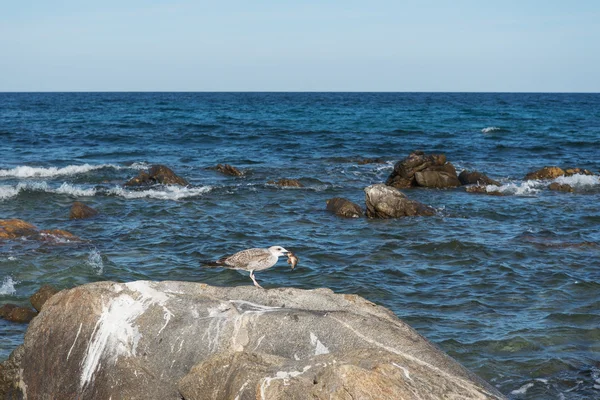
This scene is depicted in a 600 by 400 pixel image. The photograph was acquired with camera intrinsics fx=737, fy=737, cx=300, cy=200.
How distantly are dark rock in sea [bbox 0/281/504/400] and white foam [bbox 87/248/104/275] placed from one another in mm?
5239

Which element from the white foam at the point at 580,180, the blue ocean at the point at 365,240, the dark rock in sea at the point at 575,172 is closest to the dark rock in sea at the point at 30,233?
the blue ocean at the point at 365,240

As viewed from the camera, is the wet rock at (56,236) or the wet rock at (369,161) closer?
the wet rock at (56,236)

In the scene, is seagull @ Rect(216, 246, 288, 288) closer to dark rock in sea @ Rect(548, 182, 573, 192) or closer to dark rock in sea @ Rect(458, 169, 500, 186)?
dark rock in sea @ Rect(458, 169, 500, 186)

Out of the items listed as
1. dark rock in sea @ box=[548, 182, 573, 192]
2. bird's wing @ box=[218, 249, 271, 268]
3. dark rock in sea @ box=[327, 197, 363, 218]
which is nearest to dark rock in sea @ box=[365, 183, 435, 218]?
dark rock in sea @ box=[327, 197, 363, 218]

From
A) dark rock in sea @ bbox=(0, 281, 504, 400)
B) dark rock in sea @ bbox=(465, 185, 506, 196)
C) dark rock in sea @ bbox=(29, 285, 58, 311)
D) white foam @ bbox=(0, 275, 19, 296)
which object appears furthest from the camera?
dark rock in sea @ bbox=(465, 185, 506, 196)

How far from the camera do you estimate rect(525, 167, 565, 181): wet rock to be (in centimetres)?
2139

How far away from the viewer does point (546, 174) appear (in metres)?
21.5

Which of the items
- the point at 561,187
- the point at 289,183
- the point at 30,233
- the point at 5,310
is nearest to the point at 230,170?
the point at 289,183

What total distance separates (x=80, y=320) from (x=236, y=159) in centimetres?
2128

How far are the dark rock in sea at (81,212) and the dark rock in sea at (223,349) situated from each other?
965 centimetres

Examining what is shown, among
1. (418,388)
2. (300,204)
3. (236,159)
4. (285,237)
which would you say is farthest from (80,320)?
(236,159)

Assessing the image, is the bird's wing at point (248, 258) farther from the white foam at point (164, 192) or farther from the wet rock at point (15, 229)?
the white foam at point (164, 192)

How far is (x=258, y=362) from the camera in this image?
4.79 metres

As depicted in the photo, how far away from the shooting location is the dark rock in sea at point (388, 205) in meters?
15.6
